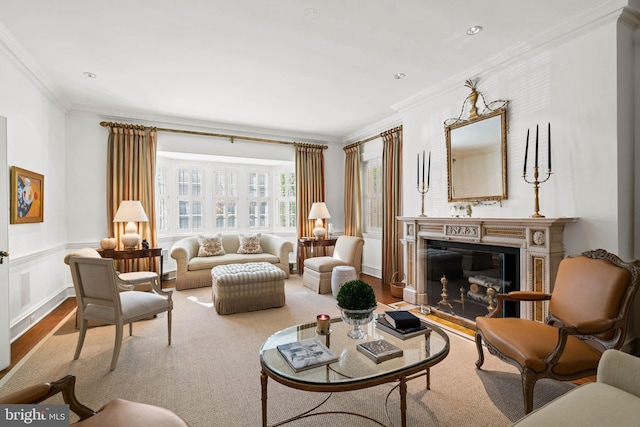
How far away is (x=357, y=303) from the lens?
1942 millimetres

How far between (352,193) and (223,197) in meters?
2.56

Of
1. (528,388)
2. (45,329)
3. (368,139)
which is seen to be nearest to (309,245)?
(368,139)

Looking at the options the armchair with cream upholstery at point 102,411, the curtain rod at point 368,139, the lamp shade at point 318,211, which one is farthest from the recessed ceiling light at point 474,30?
the lamp shade at point 318,211

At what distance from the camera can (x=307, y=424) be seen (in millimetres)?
1765

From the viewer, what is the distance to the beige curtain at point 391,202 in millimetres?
4941

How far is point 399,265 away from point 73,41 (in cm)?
469

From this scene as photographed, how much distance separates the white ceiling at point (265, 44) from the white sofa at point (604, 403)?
8.05ft

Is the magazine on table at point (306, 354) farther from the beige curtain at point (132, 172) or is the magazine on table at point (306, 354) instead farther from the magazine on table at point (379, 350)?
the beige curtain at point (132, 172)

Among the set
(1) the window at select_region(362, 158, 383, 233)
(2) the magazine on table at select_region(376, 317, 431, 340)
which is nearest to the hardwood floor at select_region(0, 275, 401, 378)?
(1) the window at select_region(362, 158, 383, 233)

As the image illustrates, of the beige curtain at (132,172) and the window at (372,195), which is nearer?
the beige curtain at (132,172)

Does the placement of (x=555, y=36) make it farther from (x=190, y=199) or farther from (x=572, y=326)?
(x=190, y=199)

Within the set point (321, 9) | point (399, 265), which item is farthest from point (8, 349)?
point (399, 265)

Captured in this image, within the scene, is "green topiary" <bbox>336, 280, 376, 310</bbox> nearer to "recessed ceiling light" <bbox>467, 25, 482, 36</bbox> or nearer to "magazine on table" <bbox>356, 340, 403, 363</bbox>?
"magazine on table" <bbox>356, 340, 403, 363</bbox>

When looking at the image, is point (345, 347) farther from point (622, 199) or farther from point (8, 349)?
point (8, 349)
